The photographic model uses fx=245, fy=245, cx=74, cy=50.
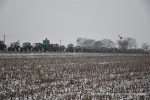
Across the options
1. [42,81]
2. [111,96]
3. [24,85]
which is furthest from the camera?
[42,81]

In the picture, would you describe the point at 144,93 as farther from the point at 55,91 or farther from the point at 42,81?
the point at 42,81

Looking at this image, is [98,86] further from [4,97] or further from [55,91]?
[4,97]

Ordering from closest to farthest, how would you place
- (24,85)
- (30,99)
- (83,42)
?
(30,99), (24,85), (83,42)

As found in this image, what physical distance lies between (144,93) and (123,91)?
757 mm

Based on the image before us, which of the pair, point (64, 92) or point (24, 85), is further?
point (24, 85)

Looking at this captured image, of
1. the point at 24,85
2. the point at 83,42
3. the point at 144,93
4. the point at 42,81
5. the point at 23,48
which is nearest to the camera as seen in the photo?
the point at 144,93

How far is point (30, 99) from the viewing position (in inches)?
290

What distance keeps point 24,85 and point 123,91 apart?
3.90 meters

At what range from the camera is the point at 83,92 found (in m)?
8.60

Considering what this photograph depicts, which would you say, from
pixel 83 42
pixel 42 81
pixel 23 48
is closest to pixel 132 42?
pixel 83 42

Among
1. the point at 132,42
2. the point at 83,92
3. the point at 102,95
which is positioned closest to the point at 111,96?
the point at 102,95

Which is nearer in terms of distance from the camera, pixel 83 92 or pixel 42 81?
pixel 83 92

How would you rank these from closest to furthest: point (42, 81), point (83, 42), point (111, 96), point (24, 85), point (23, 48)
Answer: point (111, 96) → point (24, 85) → point (42, 81) → point (23, 48) → point (83, 42)

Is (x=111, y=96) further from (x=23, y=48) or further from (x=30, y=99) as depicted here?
(x=23, y=48)
